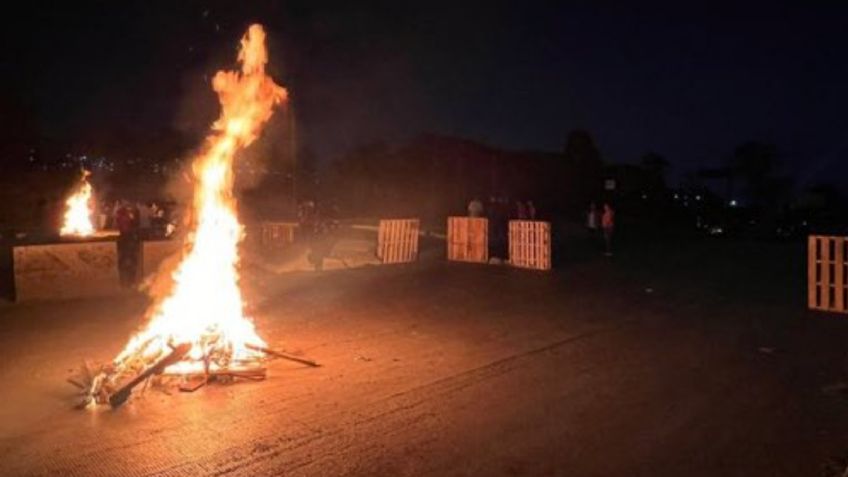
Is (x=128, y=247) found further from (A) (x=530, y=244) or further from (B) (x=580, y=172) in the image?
(B) (x=580, y=172)

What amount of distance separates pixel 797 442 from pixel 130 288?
47.2ft

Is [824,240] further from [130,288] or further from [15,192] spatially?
[15,192]

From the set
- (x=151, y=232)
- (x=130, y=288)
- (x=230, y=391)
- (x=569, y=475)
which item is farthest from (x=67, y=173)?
(x=569, y=475)

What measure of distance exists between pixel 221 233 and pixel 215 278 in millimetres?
681

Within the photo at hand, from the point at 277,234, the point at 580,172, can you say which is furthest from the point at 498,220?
the point at 580,172

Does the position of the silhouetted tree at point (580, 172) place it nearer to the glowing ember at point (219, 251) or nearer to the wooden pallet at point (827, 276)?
the wooden pallet at point (827, 276)

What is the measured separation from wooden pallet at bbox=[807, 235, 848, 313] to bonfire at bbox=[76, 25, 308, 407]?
10.5 m

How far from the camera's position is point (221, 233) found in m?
10.2

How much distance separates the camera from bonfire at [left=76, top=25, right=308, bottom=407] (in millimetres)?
8609

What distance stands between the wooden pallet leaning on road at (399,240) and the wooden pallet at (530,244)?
325 centimetres

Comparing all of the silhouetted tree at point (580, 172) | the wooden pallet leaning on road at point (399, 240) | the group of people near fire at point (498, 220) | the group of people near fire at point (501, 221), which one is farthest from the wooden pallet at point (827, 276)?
the silhouetted tree at point (580, 172)

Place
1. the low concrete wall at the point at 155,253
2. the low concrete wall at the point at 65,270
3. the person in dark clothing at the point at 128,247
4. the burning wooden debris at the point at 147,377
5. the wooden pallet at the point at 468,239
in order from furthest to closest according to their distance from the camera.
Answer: the wooden pallet at the point at 468,239, the person in dark clothing at the point at 128,247, the low concrete wall at the point at 155,253, the low concrete wall at the point at 65,270, the burning wooden debris at the point at 147,377

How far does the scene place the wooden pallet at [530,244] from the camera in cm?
2070

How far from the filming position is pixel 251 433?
6.59 metres
